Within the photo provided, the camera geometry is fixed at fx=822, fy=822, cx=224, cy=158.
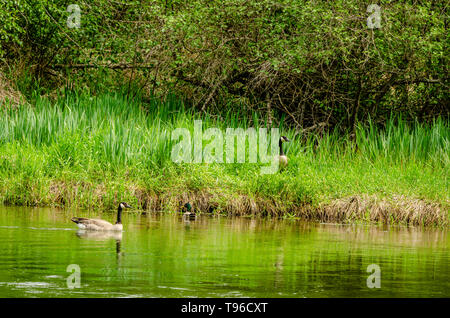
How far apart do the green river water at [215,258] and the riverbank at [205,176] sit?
32.8 inches

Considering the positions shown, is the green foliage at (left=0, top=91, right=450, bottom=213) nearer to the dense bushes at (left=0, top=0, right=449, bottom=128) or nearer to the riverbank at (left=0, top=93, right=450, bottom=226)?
the riverbank at (left=0, top=93, right=450, bottom=226)

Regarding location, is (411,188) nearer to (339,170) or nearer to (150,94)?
(339,170)

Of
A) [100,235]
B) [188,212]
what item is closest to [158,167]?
[188,212]

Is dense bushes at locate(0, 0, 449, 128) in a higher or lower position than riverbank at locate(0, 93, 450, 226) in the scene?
higher

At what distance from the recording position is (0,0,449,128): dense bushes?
61.6 ft

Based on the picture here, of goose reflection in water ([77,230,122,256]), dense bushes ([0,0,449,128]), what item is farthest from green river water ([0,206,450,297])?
dense bushes ([0,0,449,128])

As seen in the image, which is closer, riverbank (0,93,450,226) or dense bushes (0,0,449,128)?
riverbank (0,93,450,226)

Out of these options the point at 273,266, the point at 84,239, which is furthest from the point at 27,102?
the point at 273,266

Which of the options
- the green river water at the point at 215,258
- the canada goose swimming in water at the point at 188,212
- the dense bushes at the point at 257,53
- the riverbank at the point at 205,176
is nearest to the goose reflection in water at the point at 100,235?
the green river water at the point at 215,258

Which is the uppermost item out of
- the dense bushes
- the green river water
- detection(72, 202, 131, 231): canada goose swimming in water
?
the dense bushes

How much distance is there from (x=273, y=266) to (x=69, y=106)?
35.8ft

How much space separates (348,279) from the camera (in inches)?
354

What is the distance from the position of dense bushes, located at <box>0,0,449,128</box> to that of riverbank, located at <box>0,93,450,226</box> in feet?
7.47

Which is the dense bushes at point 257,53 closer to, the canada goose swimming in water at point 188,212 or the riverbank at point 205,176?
the riverbank at point 205,176
